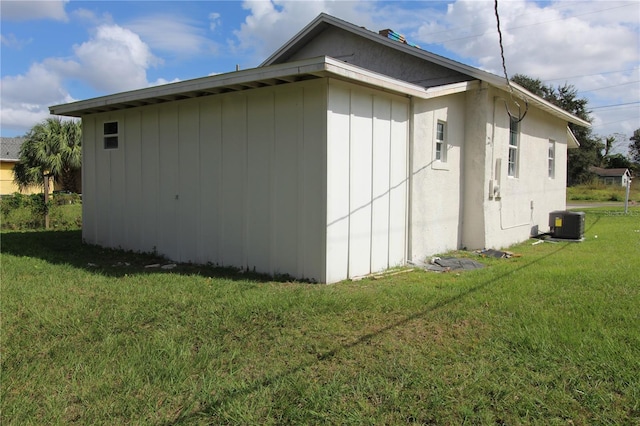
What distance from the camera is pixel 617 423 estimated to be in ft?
10.6

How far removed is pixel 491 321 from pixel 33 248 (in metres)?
9.38

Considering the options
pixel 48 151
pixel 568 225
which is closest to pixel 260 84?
pixel 568 225

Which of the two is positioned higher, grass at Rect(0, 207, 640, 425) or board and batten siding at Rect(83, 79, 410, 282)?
board and batten siding at Rect(83, 79, 410, 282)

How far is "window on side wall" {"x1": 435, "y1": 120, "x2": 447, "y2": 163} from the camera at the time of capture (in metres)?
→ 9.44

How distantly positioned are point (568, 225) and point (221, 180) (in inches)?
361

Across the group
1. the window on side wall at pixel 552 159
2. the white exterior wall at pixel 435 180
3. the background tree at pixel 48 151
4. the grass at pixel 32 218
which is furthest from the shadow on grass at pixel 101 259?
the window on side wall at pixel 552 159

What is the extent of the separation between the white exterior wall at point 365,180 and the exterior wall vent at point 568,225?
242 inches

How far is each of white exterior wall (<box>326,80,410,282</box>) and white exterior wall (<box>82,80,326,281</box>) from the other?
229 mm

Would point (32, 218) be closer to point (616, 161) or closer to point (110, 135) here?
point (110, 135)

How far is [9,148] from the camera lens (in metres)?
30.7

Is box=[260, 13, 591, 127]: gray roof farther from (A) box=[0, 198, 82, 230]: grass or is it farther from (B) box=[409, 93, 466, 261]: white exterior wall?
(A) box=[0, 198, 82, 230]: grass

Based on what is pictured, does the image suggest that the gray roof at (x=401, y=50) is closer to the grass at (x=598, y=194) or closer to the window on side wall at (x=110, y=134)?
the window on side wall at (x=110, y=134)

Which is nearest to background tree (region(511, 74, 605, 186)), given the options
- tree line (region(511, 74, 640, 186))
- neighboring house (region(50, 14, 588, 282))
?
tree line (region(511, 74, 640, 186))

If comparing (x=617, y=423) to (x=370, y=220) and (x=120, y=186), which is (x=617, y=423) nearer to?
(x=370, y=220)
